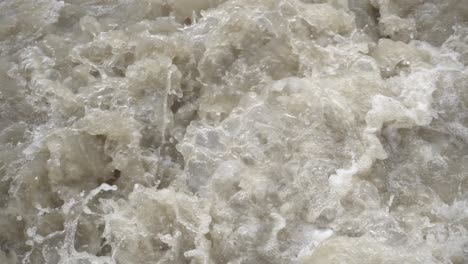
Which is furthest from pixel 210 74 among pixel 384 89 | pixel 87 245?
pixel 87 245

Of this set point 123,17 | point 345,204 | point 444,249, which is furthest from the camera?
point 123,17

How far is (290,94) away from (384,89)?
0.46 meters

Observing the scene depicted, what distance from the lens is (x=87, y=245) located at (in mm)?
2613

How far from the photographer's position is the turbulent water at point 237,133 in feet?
8.26

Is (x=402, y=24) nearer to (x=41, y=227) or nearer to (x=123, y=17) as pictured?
(x=123, y=17)

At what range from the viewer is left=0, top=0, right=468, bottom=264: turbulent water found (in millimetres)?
2518

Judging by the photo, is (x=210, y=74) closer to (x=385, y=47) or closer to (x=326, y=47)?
(x=326, y=47)

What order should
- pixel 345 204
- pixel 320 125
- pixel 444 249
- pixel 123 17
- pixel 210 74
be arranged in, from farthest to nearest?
1. pixel 123 17
2. pixel 210 74
3. pixel 320 125
4. pixel 345 204
5. pixel 444 249

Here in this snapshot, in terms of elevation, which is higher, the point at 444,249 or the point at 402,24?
the point at 402,24

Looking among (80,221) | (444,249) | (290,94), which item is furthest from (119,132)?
(444,249)

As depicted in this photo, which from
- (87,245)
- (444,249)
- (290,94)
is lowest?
(87,245)

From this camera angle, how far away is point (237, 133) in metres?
2.83

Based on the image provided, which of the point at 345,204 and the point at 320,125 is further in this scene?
the point at 320,125

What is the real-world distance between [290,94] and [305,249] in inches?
32.5
